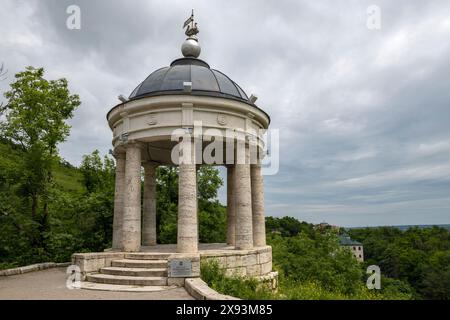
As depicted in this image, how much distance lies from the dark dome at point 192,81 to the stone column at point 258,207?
4017 mm

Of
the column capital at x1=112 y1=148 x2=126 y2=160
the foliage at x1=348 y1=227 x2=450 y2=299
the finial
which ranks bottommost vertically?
the foliage at x1=348 y1=227 x2=450 y2=299

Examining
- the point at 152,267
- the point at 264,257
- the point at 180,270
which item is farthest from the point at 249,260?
the point at 152,267

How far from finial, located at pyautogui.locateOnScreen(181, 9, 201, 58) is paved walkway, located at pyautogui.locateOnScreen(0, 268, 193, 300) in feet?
39.7

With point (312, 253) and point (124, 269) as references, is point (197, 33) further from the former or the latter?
point (312, 253)

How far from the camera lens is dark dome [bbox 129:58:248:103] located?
1545 cm

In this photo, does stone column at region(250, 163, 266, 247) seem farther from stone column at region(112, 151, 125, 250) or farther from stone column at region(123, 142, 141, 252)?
stone column at region(112, 151, 125, 250)

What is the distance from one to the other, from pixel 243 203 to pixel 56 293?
795cm

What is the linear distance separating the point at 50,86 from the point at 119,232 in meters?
11.5

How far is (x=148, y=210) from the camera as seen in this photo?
20609 mm

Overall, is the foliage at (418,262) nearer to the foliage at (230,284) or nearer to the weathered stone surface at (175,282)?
the foliage at (230,284)

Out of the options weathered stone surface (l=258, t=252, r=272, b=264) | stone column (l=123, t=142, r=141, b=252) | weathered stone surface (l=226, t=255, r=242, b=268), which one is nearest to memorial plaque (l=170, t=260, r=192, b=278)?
weathered stone surface (l=226, t=255, r=242, b=268)
